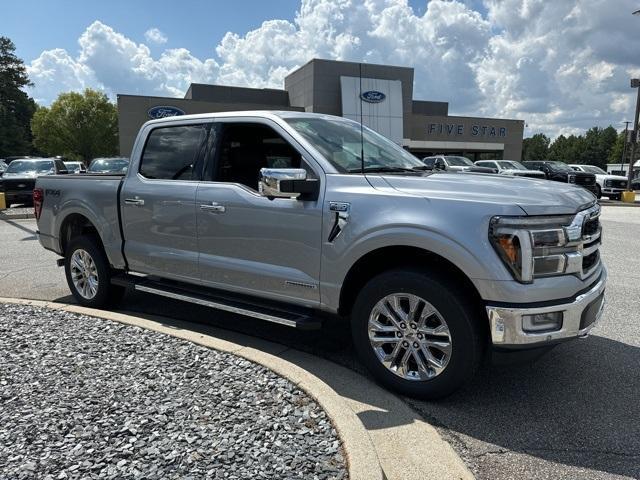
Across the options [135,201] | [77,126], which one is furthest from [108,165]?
[77,126]

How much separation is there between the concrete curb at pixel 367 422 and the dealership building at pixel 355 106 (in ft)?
103

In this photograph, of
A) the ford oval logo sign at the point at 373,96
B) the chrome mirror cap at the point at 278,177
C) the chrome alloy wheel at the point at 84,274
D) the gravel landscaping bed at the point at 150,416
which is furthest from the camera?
the ford oval logo sign at the point at 373,96

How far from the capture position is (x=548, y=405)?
361 cm

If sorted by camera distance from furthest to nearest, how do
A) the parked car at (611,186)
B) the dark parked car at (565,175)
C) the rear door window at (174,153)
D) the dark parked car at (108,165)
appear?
the parked car at (611,186) < the dark parked car at (565,175) < the dark parked car at (108,165) < the rear door window at (174,153)

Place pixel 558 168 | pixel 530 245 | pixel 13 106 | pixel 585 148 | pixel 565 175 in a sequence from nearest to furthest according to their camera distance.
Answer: pixel 530 245
pixel 565 175
pixel 558 168
pixel 13 106
pixel 585 148

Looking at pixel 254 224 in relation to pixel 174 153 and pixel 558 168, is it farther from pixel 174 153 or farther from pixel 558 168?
pixel 558 168

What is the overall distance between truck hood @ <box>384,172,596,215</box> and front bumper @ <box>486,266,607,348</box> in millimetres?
575

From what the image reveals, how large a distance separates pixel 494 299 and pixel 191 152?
313 centimetres

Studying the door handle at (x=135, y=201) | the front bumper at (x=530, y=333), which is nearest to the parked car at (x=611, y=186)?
the front bumper at (x=530, y=333)

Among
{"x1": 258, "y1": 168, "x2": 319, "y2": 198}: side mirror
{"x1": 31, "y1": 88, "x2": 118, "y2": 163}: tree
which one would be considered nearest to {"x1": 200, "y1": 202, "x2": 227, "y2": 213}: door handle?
{"x1": 258, "y1": 168, "x2": 319, "y2": 198}: side mirror

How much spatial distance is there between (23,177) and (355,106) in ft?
93.6

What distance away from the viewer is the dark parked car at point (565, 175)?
25.2 metres

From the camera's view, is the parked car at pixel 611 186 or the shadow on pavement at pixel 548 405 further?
the parked car at pixel 611 186

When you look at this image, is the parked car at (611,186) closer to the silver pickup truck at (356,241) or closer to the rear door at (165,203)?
the silver pickup truck at (356,241)
